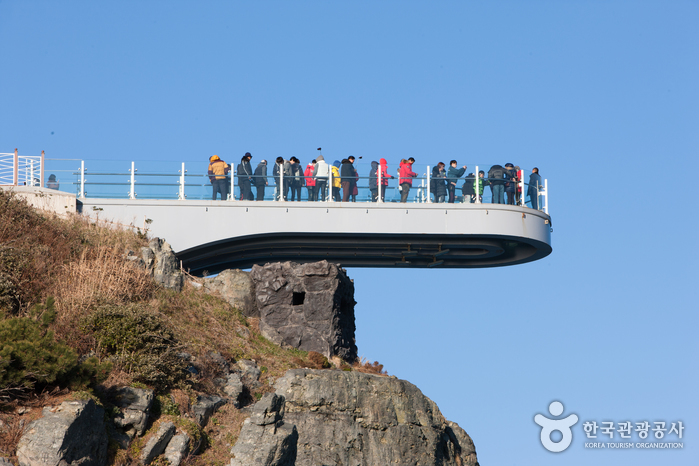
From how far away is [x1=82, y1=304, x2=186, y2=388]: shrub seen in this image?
19.0m

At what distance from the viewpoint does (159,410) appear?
1877cm

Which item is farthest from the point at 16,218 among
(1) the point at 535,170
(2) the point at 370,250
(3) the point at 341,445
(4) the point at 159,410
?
(1) the point at 535,170

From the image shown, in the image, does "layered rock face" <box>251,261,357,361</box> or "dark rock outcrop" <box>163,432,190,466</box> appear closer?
"dark rock outcrop" <box>163,432,190,466</box>

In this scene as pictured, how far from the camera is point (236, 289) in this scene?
2678 cm

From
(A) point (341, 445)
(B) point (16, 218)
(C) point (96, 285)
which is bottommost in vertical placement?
(A) point (341, 445)

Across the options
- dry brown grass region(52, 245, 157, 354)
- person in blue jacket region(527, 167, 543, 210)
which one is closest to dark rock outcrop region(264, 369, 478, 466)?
dry brown grass region(52, 245, 157, 354)

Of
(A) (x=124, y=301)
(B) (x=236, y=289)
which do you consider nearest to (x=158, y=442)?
(A) (x=124, y=301)

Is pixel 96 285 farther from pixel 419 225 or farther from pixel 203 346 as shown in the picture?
pixel 419 225

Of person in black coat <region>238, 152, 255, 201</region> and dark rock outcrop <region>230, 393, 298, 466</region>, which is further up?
person in black coat <region>238, 152, 255, 201</region>

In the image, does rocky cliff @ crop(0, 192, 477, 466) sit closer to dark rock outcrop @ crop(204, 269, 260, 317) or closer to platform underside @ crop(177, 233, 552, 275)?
dark rock outcrop @ crop(204, 269, 260, 317)

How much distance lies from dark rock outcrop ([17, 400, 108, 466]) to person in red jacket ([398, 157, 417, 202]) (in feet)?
52.6

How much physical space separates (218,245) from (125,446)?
13.9 metres

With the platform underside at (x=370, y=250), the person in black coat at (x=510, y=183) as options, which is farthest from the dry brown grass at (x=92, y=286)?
the person in black coat at (x=510, y=183)

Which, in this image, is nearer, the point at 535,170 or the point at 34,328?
the point at 34,328
